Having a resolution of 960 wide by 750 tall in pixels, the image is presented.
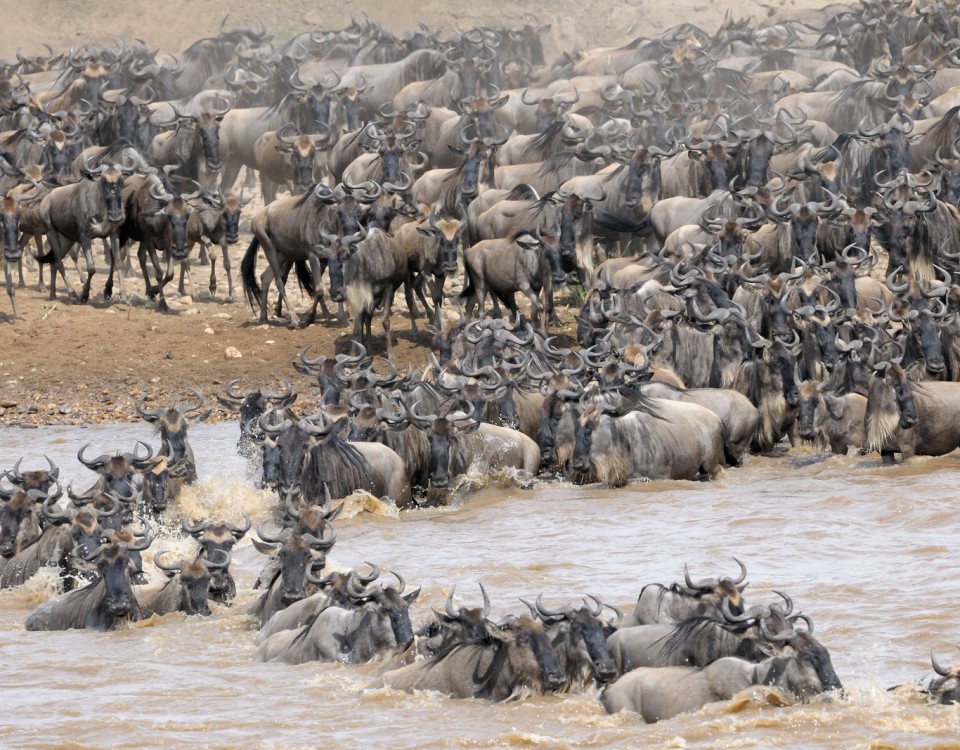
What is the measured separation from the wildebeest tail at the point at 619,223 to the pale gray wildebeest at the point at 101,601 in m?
12.2

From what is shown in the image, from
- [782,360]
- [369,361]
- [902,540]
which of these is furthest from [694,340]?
[902,540]

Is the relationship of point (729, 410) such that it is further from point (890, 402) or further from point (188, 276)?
point (188, 276)

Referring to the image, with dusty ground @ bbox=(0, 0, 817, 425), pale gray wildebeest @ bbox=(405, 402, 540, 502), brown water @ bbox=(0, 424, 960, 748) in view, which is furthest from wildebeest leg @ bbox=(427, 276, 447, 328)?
pale gray wildebeest @ bbox=(405, 402, 540, 502)

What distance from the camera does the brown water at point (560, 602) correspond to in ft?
29.3

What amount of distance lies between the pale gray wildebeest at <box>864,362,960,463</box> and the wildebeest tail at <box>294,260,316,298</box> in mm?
8763

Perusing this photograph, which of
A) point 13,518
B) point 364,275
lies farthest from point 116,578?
point 364,275

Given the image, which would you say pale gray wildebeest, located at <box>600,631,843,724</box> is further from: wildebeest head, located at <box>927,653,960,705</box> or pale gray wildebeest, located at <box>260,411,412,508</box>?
pale gray wildebeest, located at <box>260,411,412,508</box>

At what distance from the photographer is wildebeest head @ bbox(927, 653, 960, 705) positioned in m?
8.80

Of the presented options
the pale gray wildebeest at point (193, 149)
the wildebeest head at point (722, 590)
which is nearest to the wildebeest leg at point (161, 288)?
the pale gray wildebeest at point (193, 149)

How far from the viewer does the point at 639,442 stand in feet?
49.8

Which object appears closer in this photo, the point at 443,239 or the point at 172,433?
the point at 172,433

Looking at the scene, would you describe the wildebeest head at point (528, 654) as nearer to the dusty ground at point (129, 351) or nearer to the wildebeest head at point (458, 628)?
the wildebeest head at point (458, 628)

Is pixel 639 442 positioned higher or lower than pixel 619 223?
lower

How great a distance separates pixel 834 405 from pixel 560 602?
5551mm
